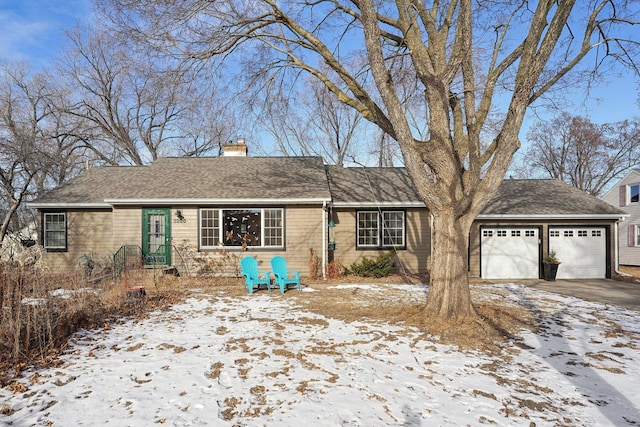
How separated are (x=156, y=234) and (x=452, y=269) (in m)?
9.65

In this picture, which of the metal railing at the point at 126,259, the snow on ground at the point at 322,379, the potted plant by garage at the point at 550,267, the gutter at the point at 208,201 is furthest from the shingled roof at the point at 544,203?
the metal railing at the point at 126,259

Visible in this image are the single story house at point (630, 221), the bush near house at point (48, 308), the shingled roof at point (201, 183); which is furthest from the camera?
the single story house at point (630, 221)

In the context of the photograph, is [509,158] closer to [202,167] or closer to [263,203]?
[263,203]

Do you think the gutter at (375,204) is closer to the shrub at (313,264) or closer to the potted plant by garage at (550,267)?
the shrub at (313,264)

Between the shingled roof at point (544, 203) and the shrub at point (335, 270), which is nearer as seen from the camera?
the shrub at point (335, 270)

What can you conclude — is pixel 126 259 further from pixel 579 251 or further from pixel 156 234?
pixel 579 251

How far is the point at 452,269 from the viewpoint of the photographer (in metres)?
5.98

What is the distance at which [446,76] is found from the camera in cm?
615

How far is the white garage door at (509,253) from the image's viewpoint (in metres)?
12.8

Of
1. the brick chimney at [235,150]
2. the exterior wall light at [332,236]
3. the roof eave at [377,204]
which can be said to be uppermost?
the brick chimney at [235,150]

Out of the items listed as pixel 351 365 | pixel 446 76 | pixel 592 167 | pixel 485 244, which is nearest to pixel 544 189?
pixel 485 244

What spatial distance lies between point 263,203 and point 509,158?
7656 millimetres

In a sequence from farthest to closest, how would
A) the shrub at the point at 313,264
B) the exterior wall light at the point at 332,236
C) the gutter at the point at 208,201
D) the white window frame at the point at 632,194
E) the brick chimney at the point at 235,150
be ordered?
the white window frame at the point at 632,194 < the brick chimney at the point at 235,150 < the exterior wall light at the point at 332,236 < the shrub at the point at 313,264 < the gutter at the point at 208,201

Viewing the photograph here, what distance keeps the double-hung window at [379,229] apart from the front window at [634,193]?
17.8 metres
